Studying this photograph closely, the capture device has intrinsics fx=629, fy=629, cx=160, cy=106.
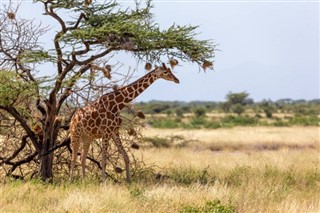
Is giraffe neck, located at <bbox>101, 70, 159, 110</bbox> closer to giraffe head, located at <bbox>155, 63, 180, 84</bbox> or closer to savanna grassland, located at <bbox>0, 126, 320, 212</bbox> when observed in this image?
giraffe head, located at <bbox>155, 63, 180, 84</bbox>

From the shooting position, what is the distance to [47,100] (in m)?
12.8

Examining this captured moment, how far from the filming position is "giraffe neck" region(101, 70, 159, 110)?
12.2 m

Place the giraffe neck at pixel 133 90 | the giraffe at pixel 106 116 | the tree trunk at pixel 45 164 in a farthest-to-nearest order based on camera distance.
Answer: the tree trunk at pixel 45 164
the giraffe neck at pixel 133 90
the giraffe at pixel 106 116

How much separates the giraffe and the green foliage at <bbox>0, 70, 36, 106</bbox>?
108cm

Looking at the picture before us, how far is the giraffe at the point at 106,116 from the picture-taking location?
12.0m

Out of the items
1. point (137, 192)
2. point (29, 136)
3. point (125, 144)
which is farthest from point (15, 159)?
point (137, 192)

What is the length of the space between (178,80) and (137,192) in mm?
2853

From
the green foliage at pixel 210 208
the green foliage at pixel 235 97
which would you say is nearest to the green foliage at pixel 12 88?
the green foliage at pixel 210 208

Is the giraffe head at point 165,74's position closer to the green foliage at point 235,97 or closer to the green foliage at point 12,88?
the green foliage at point 12,88

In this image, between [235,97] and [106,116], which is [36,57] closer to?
[106,116]

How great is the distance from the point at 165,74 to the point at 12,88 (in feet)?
9.65

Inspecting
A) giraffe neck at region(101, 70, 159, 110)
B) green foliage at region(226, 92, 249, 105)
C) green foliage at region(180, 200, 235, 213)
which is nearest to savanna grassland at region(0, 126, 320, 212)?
green foliage at region(180, 200, 235, 213)

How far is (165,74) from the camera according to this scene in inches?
486

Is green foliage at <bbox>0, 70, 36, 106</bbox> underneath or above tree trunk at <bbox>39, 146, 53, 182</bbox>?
above
